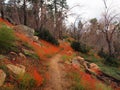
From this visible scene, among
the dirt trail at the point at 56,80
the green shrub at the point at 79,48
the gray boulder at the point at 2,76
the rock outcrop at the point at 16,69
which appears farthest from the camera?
the green shrub at the point at 79,48

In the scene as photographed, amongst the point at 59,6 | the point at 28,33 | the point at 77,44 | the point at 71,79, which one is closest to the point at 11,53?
the point at 71,79

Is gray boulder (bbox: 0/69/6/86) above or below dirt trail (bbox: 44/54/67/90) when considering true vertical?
above

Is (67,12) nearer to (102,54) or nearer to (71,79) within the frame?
(102,54)

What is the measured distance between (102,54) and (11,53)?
90.4 feet

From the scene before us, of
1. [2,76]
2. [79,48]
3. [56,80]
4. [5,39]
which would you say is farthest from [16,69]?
[79,48]

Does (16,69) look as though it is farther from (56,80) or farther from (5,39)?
(5,39)

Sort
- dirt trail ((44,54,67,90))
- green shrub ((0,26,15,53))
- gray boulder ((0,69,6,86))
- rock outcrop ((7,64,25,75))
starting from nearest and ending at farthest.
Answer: gray boulder ((0,69,6,86))
rock outcrop ((7,64,25,75))
dirt trail ((44,54,67,90))
green shrub ((0,26,15,53))

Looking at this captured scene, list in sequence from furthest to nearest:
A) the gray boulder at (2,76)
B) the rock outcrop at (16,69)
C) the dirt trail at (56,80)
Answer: the dirt trail at (56,80)
the rock outcrop at (16,69)
the gray boulder at (2,76)

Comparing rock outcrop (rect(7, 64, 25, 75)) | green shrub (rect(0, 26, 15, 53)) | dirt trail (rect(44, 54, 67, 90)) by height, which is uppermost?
green shrub (rect(0, 26, 15, 53))

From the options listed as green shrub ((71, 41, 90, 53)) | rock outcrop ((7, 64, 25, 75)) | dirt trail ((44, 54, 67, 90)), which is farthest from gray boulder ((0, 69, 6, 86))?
green shrub ((71, 41, 90, 53))

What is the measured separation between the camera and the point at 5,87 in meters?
7.90

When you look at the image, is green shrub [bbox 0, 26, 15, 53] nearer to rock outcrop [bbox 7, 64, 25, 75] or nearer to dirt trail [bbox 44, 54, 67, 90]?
rock outcrop [bbox 7, 64, 25, 75]

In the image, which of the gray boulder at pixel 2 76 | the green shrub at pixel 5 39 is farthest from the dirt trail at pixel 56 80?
the green shrub at pixel 5 39

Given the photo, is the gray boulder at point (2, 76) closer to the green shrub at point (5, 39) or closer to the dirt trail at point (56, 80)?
the dirt trail at point (56, 80)
